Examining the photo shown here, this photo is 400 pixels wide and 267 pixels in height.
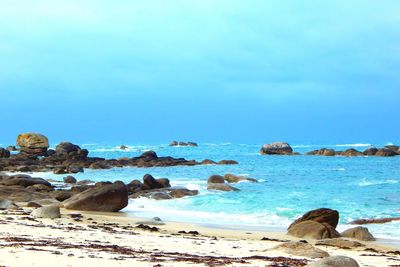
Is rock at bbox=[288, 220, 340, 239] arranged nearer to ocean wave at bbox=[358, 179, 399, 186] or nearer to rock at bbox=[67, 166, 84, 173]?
ocean wave at bbox=[358, 179, 399, 186]

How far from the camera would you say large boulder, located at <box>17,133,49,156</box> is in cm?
7350

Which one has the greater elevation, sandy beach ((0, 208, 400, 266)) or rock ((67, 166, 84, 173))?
rock ((67, 166, 84, 173))

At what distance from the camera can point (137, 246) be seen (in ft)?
43.5

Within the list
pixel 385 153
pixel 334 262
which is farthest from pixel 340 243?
pixel 385 153

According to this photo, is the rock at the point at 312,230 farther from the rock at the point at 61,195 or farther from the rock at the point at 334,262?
the rock at the point at 61,195

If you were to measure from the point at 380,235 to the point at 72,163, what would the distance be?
44.7 m

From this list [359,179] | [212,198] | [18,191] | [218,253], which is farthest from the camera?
[359,179]

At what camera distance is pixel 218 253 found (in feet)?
41.8

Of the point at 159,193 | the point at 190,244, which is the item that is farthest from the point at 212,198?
the point at 190,244

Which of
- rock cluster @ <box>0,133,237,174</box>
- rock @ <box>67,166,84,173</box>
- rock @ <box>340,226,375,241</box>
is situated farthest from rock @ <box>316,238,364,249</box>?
rock @ <box>67,166,84,173</box>

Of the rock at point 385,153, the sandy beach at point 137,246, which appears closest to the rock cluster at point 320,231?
the sandy beach at point 137,246

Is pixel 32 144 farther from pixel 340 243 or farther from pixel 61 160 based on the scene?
pixel 340 243

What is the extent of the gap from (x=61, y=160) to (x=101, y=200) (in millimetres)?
40479

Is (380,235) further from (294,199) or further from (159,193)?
(159,193)
